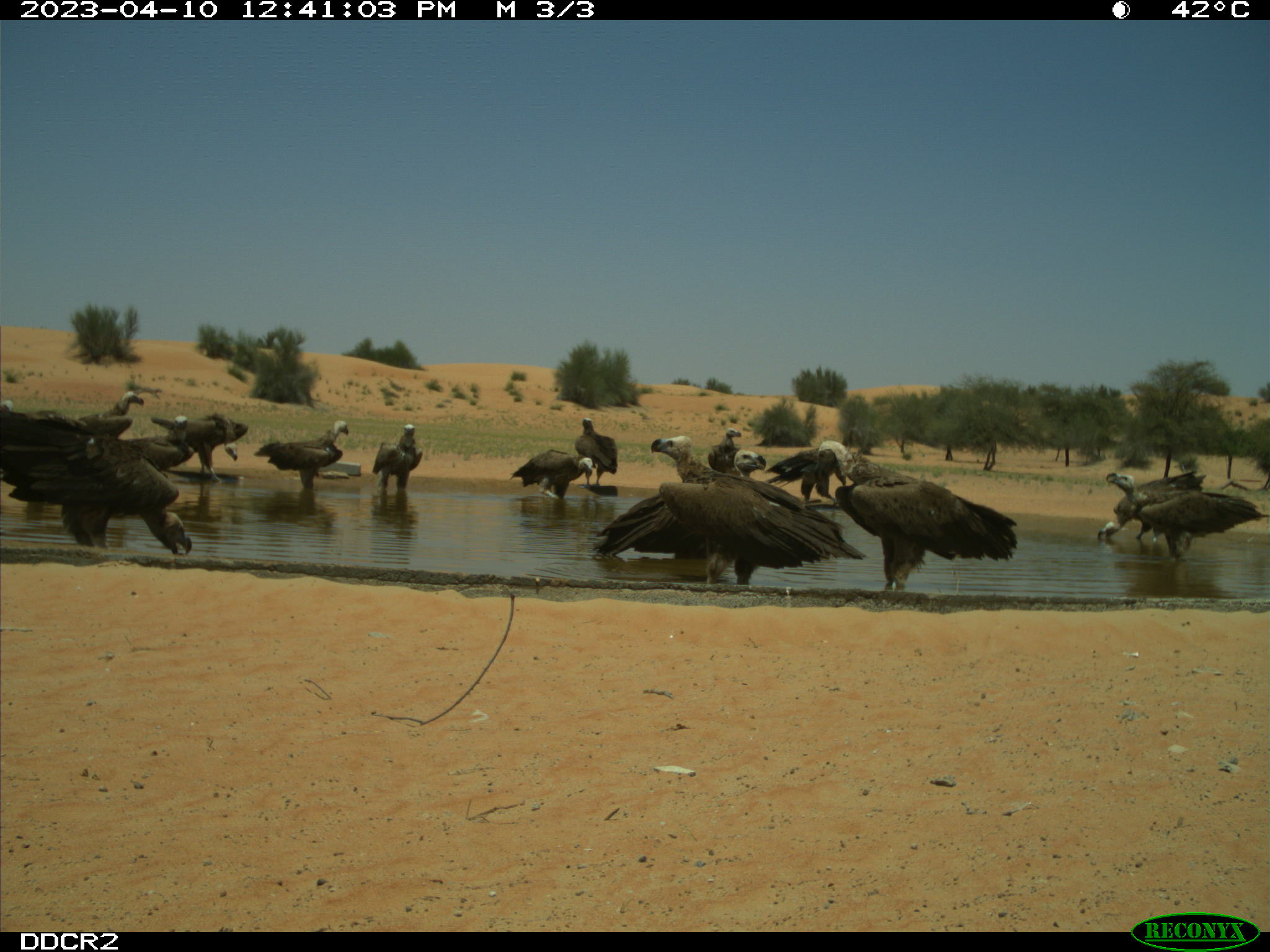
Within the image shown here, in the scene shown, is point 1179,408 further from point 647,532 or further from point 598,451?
point 647,532

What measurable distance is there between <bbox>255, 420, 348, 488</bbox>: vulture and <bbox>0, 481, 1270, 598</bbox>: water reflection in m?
0.35

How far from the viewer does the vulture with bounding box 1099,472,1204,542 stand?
13.1m

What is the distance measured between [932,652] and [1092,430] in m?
34.1

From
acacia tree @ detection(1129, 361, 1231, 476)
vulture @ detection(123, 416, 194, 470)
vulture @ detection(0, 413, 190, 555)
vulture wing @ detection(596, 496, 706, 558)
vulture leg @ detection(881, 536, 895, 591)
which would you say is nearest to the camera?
vulture @ detection(0, 413, 190, 555)

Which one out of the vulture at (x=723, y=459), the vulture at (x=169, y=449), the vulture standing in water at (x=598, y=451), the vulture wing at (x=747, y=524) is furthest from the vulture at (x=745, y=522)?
the vulture standing in water at (x=598, y=451)

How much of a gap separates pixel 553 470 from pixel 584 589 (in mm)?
8503

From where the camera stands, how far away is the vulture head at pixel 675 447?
30.3 feet

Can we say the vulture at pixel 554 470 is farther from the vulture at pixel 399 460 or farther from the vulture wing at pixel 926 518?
the vulture wing at pixel 926 518

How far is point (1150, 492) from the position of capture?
517 inches

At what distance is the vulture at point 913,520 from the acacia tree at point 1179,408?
25753 millimetres

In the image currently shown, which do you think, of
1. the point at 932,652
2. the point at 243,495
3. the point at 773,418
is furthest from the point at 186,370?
the point at 932,652

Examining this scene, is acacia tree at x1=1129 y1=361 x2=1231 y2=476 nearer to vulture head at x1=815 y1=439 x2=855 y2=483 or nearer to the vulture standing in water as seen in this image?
the vulture standing in water

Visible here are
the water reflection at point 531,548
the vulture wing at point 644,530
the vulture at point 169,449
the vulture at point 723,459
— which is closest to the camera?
the water reflection at point 531,548

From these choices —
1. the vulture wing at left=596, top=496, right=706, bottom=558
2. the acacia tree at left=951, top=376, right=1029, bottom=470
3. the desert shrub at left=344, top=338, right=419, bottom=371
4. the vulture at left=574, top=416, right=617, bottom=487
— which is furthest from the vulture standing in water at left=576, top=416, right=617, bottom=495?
the desert shrub at left=344, top=338, right=419, bottom=371
